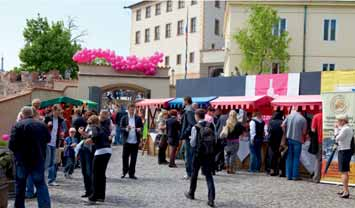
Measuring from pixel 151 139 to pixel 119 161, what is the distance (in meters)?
2.81

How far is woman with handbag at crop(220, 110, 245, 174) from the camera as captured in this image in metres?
14.9

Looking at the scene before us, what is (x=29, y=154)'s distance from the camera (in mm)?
8688

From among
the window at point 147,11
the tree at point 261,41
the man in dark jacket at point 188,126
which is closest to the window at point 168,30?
the window at point 147,11

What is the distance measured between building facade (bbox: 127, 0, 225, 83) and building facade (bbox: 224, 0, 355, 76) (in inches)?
622

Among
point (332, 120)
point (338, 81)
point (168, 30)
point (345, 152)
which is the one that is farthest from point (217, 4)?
point (345, 152)

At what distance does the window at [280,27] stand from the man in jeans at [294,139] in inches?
1078

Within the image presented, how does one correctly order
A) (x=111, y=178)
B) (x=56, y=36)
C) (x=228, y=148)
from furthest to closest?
1. (x=56, y=36)
2. (x=228, y=148)
3. (x=111, y=178)

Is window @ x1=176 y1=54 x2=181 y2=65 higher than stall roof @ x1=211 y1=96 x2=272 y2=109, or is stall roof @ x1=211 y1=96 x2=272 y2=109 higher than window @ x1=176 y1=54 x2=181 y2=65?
window @ x1=176 y1=54 x2=181 y2=65

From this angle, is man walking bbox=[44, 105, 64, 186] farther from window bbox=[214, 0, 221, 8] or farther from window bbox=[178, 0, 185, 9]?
window bbox=[178, 0, 185, 9]

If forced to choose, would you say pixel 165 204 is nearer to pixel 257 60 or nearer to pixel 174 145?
pixel 174 145

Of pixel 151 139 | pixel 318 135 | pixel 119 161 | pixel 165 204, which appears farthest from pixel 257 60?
pixel 165 204

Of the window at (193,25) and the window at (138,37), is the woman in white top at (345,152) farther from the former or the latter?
the window at (138,37)

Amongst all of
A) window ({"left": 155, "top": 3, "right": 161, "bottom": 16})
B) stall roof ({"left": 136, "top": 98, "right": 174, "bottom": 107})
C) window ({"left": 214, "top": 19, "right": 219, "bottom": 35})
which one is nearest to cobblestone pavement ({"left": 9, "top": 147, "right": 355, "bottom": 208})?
stall roof ({"left": 136, "top": 98, "right": 174, "bottom": 107})

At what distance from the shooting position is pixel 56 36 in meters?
58.8
